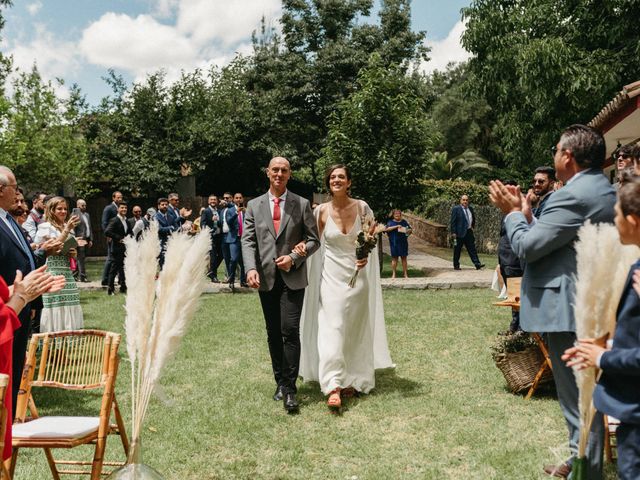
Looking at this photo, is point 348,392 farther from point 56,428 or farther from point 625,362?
point 625,362

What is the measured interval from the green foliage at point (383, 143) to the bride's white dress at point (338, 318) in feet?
34.5

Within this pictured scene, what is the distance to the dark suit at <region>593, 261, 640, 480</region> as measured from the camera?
235 cm

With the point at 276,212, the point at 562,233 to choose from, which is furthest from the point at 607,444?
the point at 276,212

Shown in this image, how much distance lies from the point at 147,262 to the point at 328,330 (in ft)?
12.7

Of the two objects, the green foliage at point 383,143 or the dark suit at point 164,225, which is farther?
the green foliage at point 383,143

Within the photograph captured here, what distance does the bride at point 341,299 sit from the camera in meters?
6.17

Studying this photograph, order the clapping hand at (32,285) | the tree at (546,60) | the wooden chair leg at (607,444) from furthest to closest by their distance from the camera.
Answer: the tree at (546,60) < the wooden chair leg at (607,444) < the clapping hand at (32,285)

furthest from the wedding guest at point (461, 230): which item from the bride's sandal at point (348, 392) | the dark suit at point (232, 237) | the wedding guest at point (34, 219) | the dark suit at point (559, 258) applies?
the dark suit at point (559, 258)

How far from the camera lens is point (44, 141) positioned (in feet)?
88.8

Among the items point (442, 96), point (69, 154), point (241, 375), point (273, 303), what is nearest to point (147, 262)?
point (273, 303)

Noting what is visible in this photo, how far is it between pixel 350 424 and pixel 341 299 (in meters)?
1.30

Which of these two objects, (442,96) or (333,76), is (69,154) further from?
(442,96)

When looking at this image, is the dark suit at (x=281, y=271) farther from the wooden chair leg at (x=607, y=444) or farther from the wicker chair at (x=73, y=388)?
the wooden chair leg at (x=607, y=444)

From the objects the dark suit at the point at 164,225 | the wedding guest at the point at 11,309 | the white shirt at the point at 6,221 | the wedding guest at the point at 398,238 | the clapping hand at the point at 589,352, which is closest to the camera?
the clapping hand at the point at 589,352
